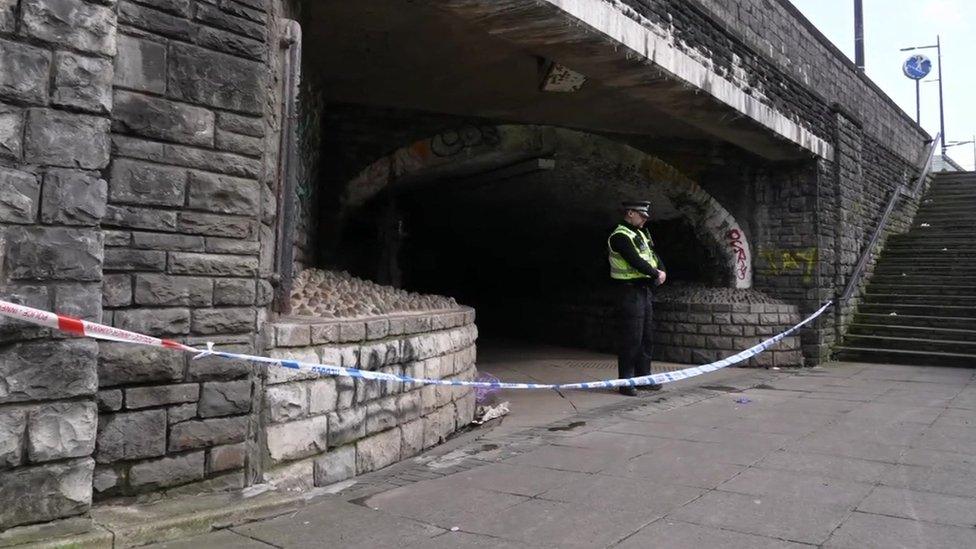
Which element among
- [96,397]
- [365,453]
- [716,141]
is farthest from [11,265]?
[716,141]

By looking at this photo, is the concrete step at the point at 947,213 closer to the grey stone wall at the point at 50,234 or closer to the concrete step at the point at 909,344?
the concrete step at the point at 909,344

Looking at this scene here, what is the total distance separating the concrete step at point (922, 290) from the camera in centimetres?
1074

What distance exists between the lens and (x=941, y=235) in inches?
518

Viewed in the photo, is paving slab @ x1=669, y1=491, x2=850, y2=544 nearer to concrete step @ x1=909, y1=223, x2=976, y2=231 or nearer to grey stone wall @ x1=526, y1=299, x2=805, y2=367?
grey stone wall @ x1=526, y1=299, x2=805, y2=367

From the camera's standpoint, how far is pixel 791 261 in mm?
10172

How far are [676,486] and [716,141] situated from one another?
7356mm

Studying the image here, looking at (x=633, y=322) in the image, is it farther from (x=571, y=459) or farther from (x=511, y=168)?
(x=511, y=168)

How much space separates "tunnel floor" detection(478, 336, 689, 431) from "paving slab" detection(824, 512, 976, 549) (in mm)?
2669

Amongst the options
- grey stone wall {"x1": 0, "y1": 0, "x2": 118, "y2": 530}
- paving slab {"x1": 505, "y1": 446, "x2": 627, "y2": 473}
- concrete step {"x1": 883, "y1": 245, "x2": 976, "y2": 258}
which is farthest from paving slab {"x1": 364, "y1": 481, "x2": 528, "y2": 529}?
concrete step {"x1": 883, "y1": 245, "x2": 976, "y2": 258}

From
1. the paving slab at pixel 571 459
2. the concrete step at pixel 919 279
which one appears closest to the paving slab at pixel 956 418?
the paving slab at pixel 571 459

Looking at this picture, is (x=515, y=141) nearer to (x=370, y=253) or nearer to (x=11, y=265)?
(x=370, y=253)

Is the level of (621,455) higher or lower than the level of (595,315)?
lower

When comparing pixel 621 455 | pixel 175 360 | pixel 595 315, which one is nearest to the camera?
pixel 175 360

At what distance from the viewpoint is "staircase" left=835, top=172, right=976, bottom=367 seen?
31.6 feet
